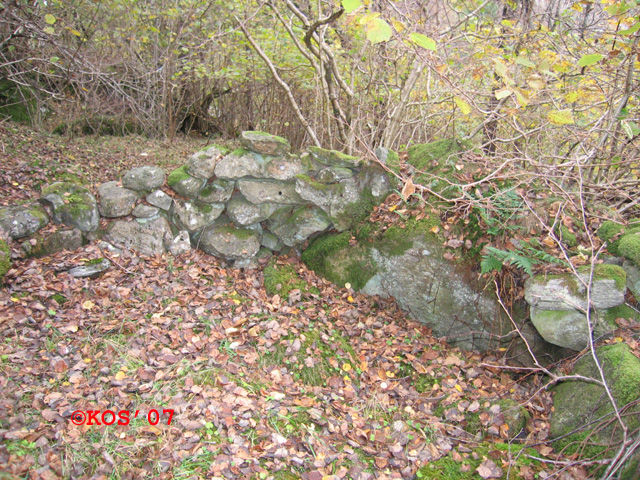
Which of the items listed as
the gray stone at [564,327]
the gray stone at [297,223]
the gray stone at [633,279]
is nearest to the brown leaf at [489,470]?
the gray stone at [564,327]

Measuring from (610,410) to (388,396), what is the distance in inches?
59.3

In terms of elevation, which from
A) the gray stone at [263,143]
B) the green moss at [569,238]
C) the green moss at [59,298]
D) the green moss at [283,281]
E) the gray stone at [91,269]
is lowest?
the green moss at [283,281]

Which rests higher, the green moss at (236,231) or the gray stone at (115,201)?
the gray stone at (115,201)

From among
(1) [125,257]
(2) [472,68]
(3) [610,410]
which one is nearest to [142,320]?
(1) [125,257]

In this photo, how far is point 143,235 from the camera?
13.5ft

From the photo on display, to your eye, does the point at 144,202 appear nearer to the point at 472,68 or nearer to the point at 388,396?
the point at 388,396

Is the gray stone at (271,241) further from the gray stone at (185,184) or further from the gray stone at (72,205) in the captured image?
the gray stone at (72,205)

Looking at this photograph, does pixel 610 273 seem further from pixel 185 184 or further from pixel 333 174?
pixel 185 184

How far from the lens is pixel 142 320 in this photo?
334cm

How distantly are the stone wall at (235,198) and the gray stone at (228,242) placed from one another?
11 millimetres

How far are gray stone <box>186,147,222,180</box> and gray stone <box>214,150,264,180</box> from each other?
0.08 metres

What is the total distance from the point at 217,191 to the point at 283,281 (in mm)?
1221

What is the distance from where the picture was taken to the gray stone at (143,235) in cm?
405

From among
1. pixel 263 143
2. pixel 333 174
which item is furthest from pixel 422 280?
pixel 263 143
